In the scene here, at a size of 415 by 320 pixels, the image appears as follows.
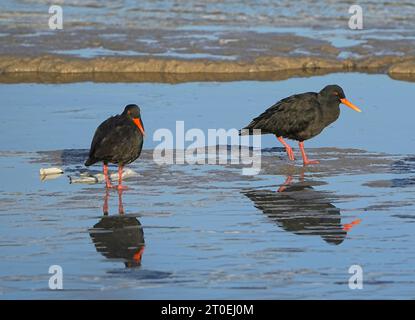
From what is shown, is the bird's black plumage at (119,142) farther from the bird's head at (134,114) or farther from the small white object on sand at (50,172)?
the small white object on sand at (50,172)

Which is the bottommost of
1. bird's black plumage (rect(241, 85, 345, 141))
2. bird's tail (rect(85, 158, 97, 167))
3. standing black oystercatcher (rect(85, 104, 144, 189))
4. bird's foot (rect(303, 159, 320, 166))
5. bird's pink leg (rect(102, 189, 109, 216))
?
bird's pink leg (rect(102, 189, 109, 216))

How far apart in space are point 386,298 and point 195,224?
2.89m

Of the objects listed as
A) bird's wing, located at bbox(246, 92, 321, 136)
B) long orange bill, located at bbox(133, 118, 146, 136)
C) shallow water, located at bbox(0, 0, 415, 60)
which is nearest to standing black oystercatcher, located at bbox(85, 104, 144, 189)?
long orange bill, located at bbox(133, 118, 146, 136)

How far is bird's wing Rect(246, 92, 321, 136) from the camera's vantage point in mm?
14992

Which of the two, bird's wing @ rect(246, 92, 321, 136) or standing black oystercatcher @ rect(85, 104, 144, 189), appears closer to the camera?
standing black oystercatcher @ rect(85, 104, 144, 189)

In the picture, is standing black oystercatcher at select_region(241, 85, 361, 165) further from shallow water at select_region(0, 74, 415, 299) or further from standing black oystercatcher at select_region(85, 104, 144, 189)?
standing black oystercatcher at select_region(85, 104, 144, 189)

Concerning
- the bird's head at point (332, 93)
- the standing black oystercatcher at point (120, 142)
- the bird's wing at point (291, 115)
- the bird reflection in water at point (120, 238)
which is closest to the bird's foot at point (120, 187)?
the standing black oystercatcher at point (120, 142)

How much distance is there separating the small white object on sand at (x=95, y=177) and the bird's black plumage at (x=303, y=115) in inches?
84.2

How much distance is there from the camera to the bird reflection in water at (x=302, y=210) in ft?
37.6

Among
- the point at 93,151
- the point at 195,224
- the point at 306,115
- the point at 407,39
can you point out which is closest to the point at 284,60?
the point at 407,39

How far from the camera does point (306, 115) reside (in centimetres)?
1503

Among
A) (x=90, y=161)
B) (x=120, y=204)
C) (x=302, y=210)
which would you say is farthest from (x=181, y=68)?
(x=302, y=210)
